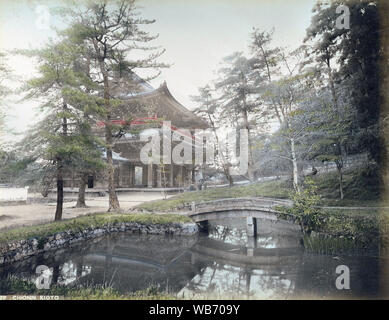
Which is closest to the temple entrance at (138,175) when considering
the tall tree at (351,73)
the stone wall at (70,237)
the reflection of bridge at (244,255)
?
the stone wall at (70,237)

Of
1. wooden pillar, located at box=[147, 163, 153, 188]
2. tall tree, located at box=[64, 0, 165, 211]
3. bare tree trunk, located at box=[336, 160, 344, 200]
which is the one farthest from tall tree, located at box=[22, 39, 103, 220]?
bare tree trunk, located at box=[336, 160, 344, 200]

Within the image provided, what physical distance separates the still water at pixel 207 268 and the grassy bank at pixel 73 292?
432 millimetres

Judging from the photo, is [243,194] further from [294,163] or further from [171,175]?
[171,175]

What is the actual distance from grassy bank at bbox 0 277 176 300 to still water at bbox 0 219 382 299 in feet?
1.42

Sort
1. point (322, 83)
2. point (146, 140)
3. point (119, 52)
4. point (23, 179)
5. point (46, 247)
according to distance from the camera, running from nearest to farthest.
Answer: point (46, 247) < point (23, 179) < point (322, 83) < point (119, 52) < point (146, 140)

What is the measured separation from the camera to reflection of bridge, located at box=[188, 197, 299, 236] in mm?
6325

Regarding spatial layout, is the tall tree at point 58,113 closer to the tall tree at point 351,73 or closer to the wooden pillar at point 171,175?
the wooden pillar at point 171,175

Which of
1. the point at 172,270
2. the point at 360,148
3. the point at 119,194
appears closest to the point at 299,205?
the point at 360,148

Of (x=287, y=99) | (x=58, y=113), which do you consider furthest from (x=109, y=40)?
(x=287, y=99)

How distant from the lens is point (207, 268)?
4.66m

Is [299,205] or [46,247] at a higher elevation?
[299,205]

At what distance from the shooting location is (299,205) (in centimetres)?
552
